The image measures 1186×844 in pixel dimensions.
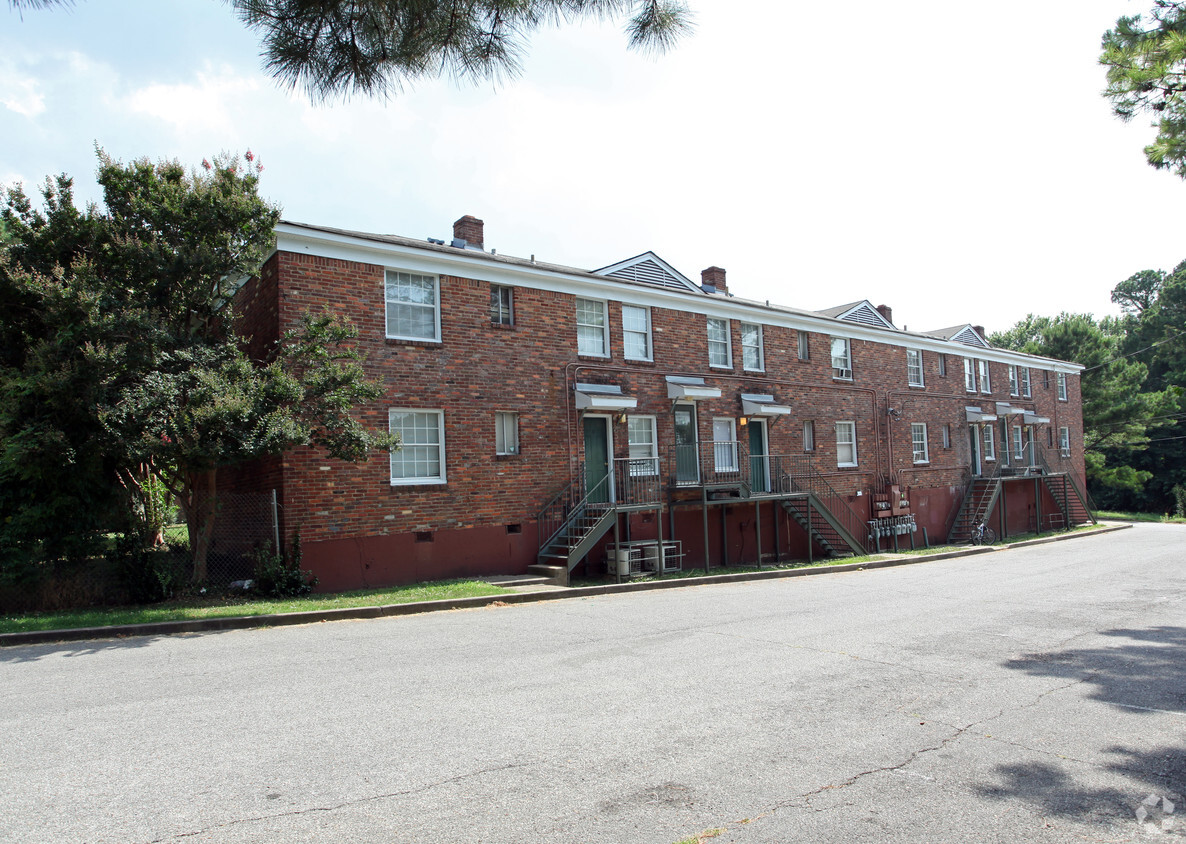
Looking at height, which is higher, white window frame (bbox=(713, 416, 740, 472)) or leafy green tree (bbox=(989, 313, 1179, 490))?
leafy green tree (bbox=(989, 313, 1179, 490))

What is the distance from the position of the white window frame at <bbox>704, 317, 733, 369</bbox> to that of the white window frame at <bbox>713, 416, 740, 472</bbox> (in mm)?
1498

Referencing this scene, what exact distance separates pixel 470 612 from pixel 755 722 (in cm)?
697

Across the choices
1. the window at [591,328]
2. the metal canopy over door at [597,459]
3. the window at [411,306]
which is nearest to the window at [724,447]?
the metal canopy over door at [597,459]

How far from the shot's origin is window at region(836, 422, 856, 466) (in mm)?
24516

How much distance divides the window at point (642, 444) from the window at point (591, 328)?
1833 mm

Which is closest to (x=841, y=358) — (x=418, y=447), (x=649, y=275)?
(x=649, y=275)

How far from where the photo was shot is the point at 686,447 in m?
20.0

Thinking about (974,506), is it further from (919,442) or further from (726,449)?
(726,449)

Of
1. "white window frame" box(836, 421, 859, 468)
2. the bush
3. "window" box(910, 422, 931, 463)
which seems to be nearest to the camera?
the bush

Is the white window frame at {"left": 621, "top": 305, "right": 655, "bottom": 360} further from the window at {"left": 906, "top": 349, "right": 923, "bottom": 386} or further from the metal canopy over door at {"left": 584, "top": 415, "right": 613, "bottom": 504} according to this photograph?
the window at {"left": 906, "top": 349, "right": 923, "bottom": 386}

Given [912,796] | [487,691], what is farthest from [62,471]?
[912,796]

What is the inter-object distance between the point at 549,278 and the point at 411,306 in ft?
11.3

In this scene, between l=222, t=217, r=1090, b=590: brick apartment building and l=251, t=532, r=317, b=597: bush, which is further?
l=222, t=217, r=1090, b=590: brick apartment building

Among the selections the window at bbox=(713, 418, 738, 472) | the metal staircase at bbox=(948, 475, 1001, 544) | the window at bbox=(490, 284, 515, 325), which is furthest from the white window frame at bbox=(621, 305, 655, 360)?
the metal staircase at bbox=(948, 475, 1001, 544)
